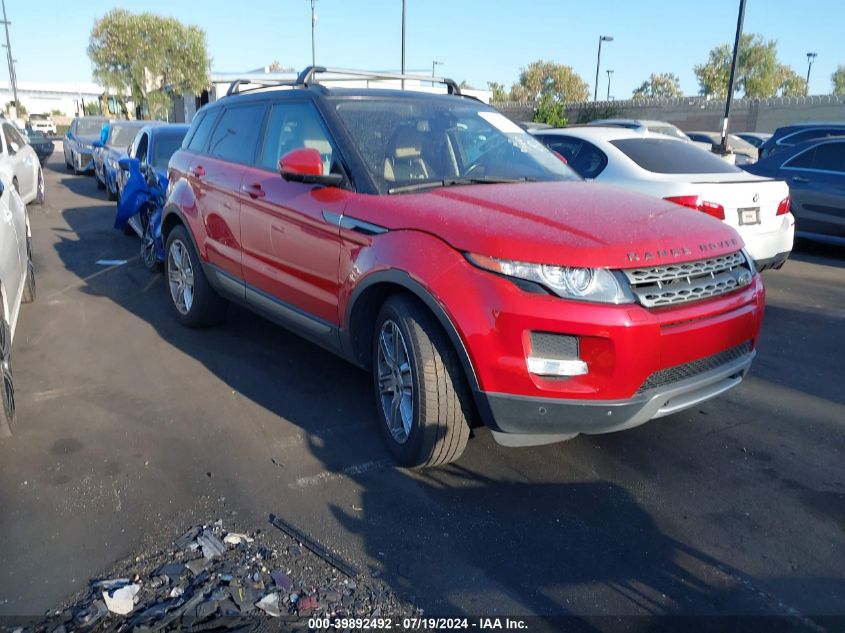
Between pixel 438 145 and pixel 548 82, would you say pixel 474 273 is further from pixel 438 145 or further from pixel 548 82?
pixel 548 82

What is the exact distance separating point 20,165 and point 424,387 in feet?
37.7

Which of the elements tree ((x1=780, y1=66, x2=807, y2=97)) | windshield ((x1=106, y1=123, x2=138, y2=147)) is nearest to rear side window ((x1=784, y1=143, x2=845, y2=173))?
windshield ((x1=106, y1=123, x2=138, y2=147))

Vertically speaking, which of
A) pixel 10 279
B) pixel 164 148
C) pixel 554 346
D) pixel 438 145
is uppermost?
pixel 438 145

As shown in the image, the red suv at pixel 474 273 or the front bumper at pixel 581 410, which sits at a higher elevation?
the red suv at pixel 474 273

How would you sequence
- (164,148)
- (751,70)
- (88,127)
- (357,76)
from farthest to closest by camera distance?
(751,70)
(88,127)
(164,148)
(357,76)

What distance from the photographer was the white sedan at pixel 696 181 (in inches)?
252

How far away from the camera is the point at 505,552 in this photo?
9.86ft

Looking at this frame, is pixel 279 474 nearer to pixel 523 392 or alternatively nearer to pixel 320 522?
pixel 320 522

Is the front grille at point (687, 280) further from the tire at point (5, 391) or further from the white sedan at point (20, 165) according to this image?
the white sedan at point (20, 165)

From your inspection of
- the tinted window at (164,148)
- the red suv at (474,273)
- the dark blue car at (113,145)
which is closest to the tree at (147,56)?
the dark blue car at (113,145)

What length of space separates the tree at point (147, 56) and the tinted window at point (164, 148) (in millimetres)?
35418

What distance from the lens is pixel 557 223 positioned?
3.27 metres

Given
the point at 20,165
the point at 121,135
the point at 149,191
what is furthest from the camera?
the point at 121,135

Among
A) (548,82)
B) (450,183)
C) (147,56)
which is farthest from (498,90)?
(450,183)
